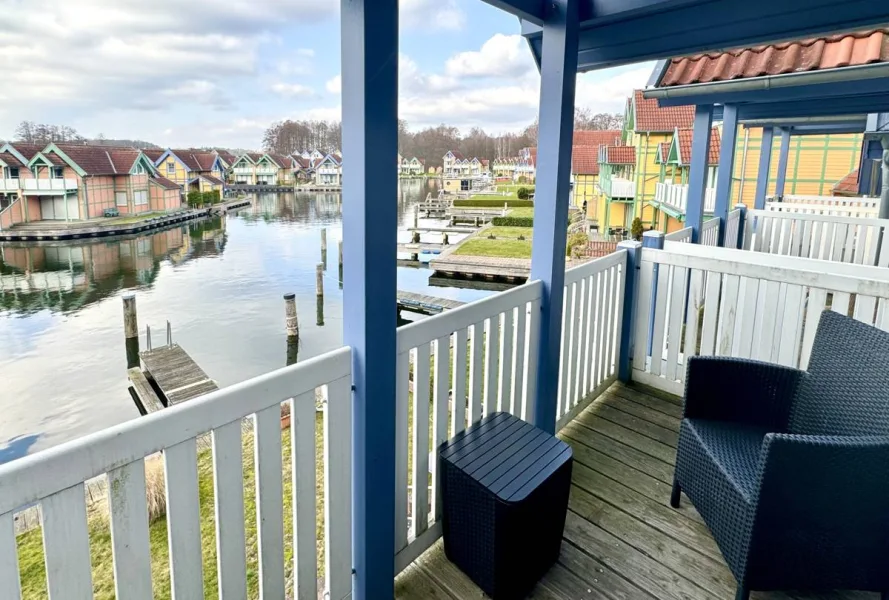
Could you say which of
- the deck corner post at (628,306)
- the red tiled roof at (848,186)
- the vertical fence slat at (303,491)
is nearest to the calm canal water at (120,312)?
the deck corner post at (628,306)

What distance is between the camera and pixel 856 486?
1389 millimetres

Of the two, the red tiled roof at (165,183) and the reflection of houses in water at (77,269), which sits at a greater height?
the red tiled roof at (165,183)

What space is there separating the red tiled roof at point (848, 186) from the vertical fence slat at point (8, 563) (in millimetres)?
15029

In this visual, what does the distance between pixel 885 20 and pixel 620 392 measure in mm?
2199

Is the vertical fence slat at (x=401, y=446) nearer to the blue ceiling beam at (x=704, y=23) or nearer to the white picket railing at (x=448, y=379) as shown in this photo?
the white picket railing at (x=448, y=379)

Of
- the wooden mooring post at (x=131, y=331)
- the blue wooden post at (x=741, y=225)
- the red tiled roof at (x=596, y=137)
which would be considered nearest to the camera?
the blue wooden post at (x=741, y=225)

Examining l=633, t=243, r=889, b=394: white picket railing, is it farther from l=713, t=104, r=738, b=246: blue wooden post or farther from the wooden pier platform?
the wooden pier platform

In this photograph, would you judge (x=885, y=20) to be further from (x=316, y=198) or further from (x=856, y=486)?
(x=316, y=198)

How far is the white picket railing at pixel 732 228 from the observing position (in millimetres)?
5934

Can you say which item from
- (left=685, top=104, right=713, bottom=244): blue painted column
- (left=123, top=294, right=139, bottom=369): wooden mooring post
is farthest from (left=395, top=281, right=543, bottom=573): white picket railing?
(left=123, top=294, right=139, bottom=369): wooden mooring post

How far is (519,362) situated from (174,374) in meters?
11.8

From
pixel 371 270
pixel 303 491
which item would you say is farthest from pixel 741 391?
pixel 303 491

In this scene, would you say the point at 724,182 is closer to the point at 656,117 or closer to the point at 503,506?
the point at 503,506

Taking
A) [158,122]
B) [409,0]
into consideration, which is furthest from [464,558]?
[158,122]
